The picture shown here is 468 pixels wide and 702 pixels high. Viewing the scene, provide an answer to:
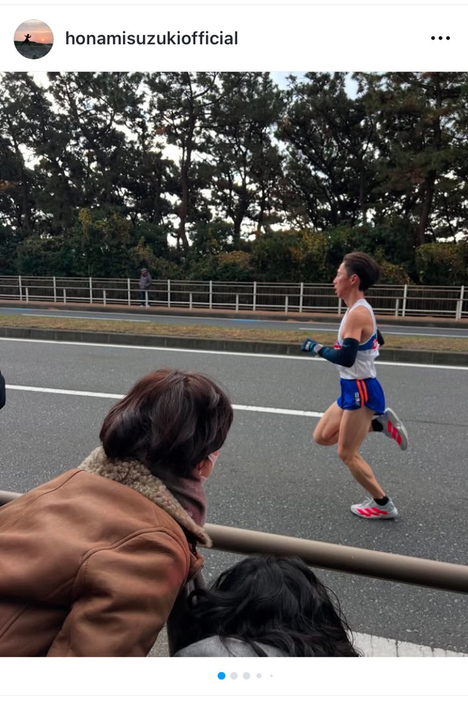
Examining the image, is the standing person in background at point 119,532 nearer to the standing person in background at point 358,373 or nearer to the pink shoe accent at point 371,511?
the standing person in background at point 358,373

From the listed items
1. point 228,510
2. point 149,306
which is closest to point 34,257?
point 149,306

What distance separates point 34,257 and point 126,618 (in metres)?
11.1

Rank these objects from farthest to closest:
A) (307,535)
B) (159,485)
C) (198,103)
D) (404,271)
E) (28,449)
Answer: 1. (404,271)
2. (198,103)
3. (28,449)
4. (307,535)
5. (159,485)

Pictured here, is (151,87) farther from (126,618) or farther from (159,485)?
(126,618)

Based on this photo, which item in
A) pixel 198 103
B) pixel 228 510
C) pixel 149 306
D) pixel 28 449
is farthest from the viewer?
pixel 149 306

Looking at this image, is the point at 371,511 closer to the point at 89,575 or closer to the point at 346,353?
the point at 346,353

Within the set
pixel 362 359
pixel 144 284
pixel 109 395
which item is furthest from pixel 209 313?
pixel 362 359

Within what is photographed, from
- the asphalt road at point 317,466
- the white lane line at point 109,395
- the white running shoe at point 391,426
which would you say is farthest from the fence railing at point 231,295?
the white running shoe at point 391,426

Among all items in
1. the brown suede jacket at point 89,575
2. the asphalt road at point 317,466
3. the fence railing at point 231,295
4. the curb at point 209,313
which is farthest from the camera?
the curb at point 209,313

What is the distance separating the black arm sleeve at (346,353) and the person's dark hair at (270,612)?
1.76 metres

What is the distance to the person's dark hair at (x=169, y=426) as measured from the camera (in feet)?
3.20

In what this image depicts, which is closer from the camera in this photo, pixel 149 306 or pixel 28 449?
pixel 28 449

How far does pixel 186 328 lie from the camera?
9.59m

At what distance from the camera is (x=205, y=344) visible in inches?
325
